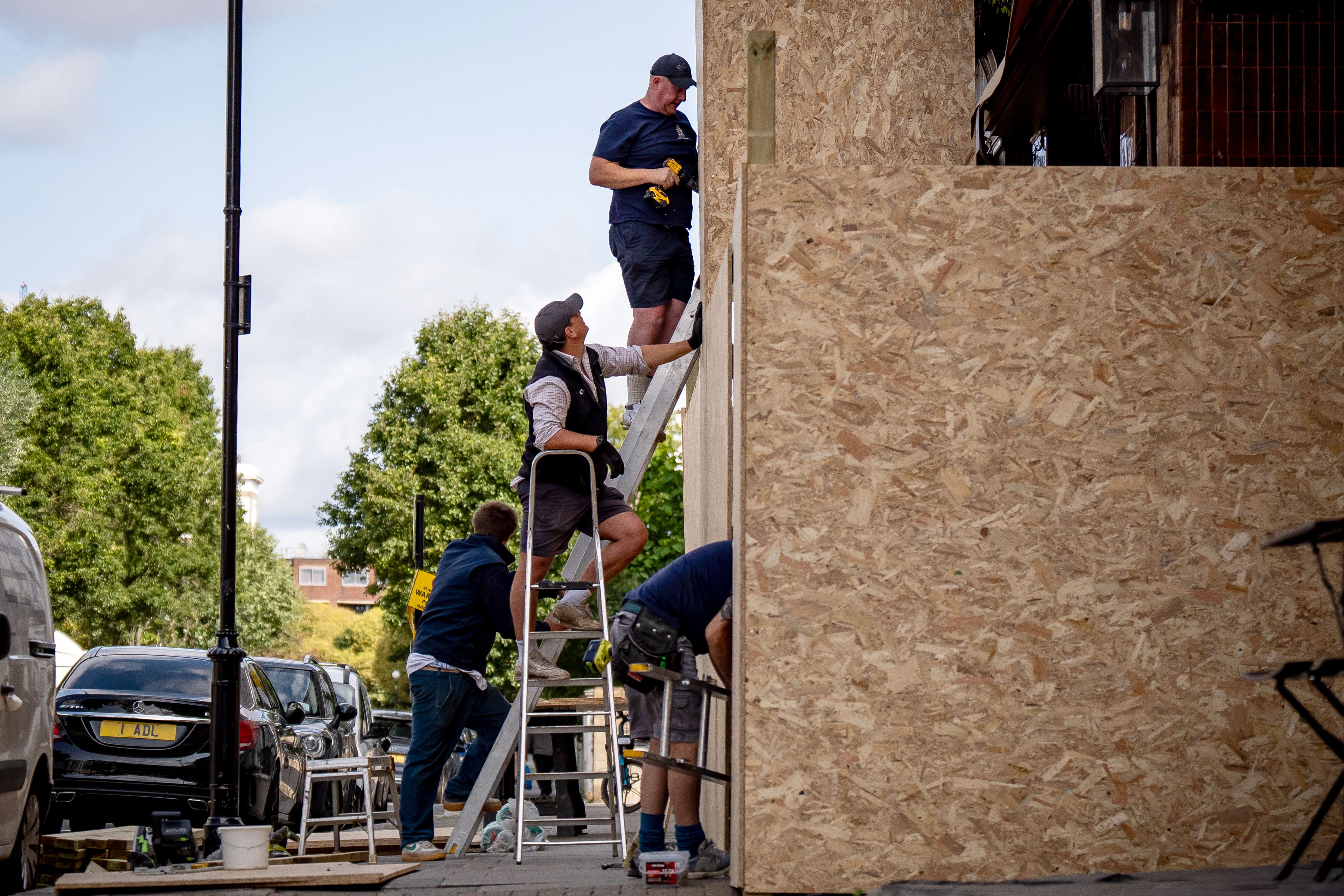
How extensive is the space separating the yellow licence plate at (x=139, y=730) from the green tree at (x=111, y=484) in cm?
2151

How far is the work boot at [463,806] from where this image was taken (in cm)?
881

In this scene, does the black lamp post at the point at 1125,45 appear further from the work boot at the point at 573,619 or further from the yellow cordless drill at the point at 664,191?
the work boot at the point at 573,619

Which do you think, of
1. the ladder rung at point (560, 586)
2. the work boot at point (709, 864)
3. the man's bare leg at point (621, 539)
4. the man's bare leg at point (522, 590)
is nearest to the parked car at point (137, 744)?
the man's bare leg at point (522, 590)

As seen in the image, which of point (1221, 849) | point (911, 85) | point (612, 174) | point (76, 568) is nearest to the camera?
point (1221, 849)

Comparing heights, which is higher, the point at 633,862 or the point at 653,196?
the point at 653,196

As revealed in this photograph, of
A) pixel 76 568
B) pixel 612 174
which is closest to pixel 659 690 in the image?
pixel 612 174

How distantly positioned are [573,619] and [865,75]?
3481 mm

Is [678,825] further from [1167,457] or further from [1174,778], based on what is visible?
[1167,457]

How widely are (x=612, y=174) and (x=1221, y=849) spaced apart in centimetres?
551

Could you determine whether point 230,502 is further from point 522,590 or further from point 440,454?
point 440,454

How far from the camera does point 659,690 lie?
22.7 feet

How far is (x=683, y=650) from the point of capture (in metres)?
6.42

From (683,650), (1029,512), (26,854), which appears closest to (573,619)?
(683,650)

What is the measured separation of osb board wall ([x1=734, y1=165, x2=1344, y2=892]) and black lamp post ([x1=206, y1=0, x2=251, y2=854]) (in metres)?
5.03
